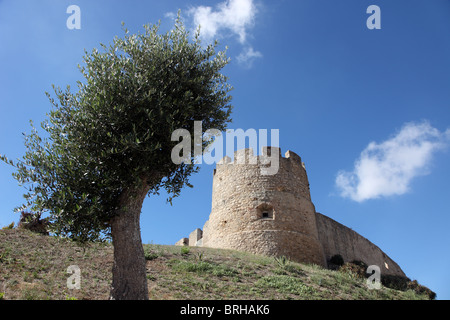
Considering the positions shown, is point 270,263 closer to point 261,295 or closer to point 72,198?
point 261,295

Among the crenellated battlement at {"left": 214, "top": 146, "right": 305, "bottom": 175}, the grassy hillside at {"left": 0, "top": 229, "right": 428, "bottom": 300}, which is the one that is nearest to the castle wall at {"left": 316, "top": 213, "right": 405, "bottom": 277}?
the crenellated battlement at {"left": 214, "top": 146, "right": 305, "bottom": 175}

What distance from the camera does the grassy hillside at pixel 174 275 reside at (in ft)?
28.5

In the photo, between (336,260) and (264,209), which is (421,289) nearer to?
(336,260)

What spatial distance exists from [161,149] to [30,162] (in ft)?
9.78

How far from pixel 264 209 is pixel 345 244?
7373mm

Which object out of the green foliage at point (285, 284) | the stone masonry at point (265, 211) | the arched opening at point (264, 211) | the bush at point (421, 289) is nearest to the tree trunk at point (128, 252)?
the green foliage at point (285, 284)

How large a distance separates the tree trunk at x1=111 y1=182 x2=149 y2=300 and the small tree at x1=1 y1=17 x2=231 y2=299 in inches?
0.8

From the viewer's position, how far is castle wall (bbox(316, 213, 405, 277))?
18.1m

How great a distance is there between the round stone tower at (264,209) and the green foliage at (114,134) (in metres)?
6.67

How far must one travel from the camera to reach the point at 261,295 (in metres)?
9.43

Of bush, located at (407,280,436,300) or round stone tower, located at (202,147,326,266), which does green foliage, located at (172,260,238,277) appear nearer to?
round stone tower, located at (202,147,326,266)

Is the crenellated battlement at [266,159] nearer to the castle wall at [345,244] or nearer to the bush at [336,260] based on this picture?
the castle wall at [345,244]
